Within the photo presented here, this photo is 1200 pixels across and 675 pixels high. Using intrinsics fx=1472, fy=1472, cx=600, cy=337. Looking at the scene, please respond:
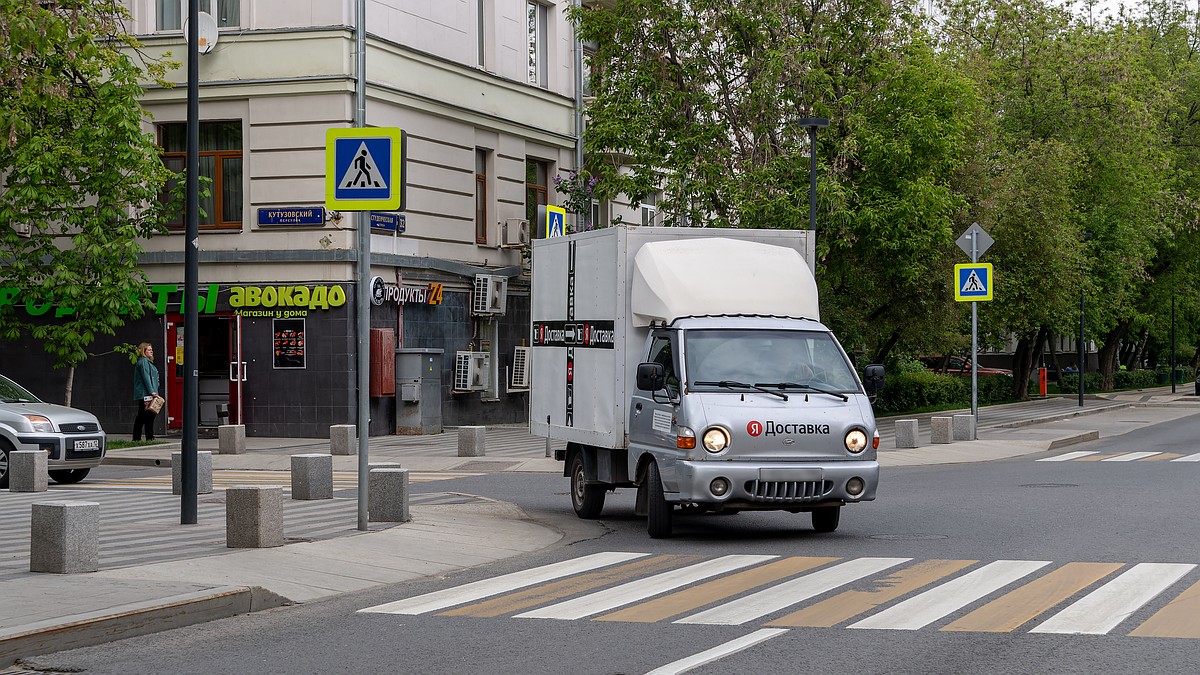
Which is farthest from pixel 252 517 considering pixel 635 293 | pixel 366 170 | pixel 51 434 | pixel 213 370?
pixel 213 370

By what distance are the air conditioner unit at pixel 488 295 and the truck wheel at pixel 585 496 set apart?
677 inches

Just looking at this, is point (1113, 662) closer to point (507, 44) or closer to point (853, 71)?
point (853, 71)

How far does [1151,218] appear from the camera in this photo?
46.8 m

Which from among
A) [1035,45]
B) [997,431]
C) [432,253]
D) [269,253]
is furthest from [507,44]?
[1035,45]

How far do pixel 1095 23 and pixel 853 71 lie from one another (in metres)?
24.0

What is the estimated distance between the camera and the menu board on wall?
2852 centimetres

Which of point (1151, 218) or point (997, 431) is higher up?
point (1151, 218)

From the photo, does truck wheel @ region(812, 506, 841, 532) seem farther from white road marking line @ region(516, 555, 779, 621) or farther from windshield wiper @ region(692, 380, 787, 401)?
white road marking line @ region(516, 555, 779, 621)

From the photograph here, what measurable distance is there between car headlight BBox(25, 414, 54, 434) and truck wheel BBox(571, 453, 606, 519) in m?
8.22

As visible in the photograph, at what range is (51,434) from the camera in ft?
64.3

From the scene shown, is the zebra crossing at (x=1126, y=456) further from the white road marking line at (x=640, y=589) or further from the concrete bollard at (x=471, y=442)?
the white road marking line at (x=640, y=589)

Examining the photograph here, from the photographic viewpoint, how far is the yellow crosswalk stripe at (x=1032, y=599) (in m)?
8.62

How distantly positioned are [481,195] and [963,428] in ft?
40.1

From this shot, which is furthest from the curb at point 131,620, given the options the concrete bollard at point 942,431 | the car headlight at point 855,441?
the concrete bollard at point 942,431
